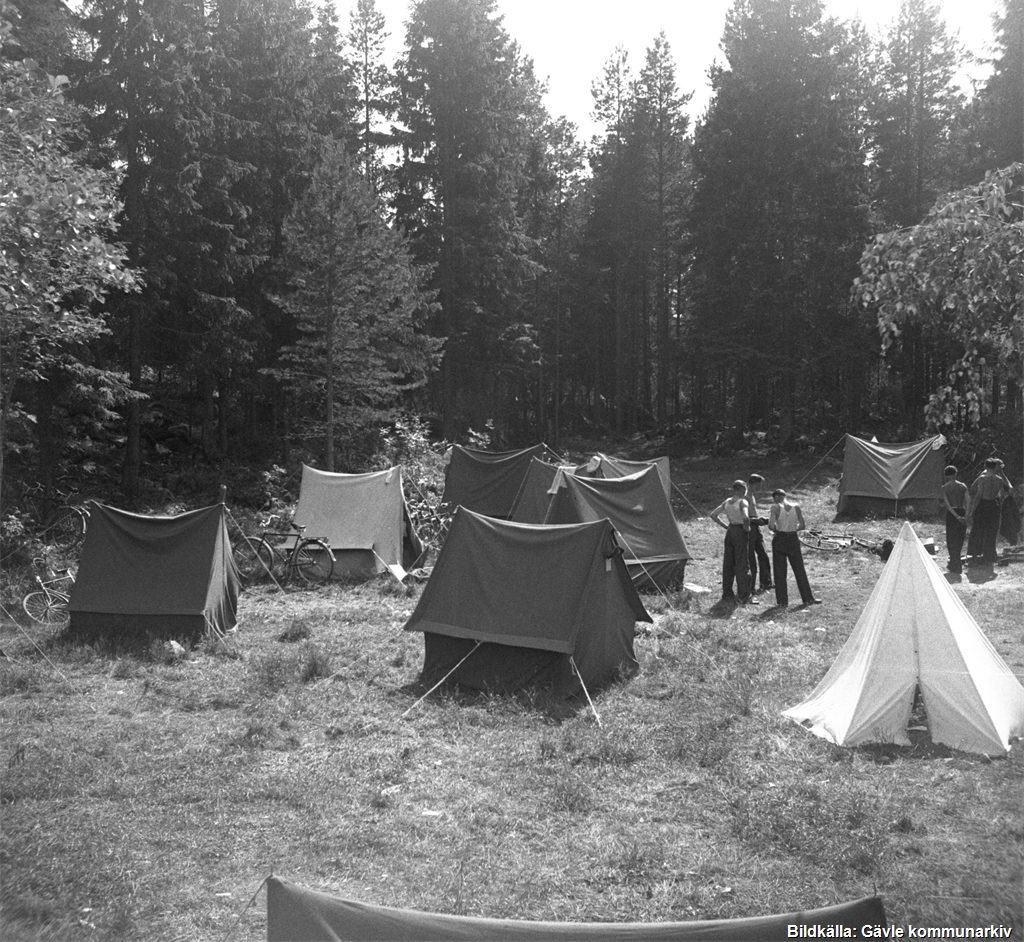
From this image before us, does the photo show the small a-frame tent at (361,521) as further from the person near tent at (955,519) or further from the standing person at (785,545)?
the person near tent at (955,519)

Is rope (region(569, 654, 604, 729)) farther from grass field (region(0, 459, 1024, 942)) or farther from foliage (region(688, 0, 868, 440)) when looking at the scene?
foliage (region(688, 0, 868, 440))

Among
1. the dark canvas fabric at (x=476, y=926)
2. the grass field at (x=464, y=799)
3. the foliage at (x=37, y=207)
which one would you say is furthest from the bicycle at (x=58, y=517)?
the dark canvas fabric at (x=476, y=926)

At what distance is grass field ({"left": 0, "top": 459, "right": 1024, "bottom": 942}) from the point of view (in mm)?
5090

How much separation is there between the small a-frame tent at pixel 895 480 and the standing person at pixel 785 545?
967cm

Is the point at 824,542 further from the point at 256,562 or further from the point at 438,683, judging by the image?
the point at 438,683

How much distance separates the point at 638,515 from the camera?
14.6 meters

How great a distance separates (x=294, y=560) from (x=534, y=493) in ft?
14.0

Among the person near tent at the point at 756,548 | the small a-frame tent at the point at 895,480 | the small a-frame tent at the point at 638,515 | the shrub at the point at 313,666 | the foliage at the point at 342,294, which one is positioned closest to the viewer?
the shrub at the point at 313,666

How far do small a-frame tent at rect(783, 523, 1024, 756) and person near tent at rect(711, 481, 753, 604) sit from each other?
532cm

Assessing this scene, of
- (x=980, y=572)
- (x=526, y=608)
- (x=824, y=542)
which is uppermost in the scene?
(x=526, y=608)

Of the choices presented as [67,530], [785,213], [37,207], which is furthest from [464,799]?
[785,213]

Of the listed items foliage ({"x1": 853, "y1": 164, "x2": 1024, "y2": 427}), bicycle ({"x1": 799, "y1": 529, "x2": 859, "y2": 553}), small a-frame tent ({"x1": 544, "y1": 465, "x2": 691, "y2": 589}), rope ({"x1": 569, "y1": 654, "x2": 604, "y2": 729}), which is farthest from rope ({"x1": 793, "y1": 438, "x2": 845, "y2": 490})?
foliage ({"x1": 853, "y1": 164, "x2": 1024, "y2": 427})

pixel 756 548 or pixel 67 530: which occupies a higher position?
pixel 756 548

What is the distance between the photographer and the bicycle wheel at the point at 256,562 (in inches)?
625
